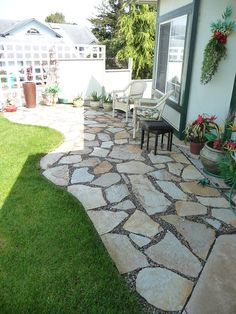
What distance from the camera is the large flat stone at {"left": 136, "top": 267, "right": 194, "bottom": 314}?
1773 mm

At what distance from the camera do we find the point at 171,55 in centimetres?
546

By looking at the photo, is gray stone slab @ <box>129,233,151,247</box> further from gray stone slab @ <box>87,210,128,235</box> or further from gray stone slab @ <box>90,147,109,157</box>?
gray stone slab @ <box>90,147,109,157</box>

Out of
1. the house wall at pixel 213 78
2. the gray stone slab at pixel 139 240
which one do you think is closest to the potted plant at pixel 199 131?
the house wall at pixel 213 78

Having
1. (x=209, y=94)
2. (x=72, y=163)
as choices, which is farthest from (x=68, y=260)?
(x=209, y=94)

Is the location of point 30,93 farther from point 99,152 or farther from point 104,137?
point 99,152

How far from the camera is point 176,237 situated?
2402 millimetres

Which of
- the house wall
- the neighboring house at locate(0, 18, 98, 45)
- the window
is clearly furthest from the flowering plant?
the neighboring house at locate(0, 18, 98, 45)

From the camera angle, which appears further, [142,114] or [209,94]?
[142,114]

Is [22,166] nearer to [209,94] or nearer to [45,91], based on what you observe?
[209,94]

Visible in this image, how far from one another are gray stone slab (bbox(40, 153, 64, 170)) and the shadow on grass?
91 centimetres

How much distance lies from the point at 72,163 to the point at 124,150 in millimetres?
941

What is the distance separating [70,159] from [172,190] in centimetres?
166

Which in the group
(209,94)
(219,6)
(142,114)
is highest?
(219,6)

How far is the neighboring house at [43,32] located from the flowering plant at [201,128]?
17.0m
